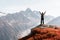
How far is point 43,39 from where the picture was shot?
52281mm

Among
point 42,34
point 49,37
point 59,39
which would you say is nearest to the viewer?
point 59,39

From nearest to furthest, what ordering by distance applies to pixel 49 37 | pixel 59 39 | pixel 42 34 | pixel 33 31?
pixel 59 39
pixel 49 37
pixel 42 34
pixel 33 31

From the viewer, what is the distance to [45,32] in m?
59.5

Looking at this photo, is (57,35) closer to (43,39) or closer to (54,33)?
(54,33)

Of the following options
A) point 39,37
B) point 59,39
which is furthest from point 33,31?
point 59,39

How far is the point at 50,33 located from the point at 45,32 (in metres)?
3.04

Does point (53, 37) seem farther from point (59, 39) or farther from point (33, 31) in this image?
point (33, 31)

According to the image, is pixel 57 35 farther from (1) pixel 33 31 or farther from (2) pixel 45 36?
(1) pixel 33 31

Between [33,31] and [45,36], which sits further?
[33,31]

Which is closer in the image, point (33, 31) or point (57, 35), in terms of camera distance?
point (57, 35)

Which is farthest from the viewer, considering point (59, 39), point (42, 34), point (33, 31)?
point (33, 31)

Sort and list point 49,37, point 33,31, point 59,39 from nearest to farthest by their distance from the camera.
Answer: point 59,39
point 49,37
point 33,31

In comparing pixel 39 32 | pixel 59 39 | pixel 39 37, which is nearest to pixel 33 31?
pixel 39 32

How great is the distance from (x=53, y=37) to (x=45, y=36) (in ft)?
9.58
